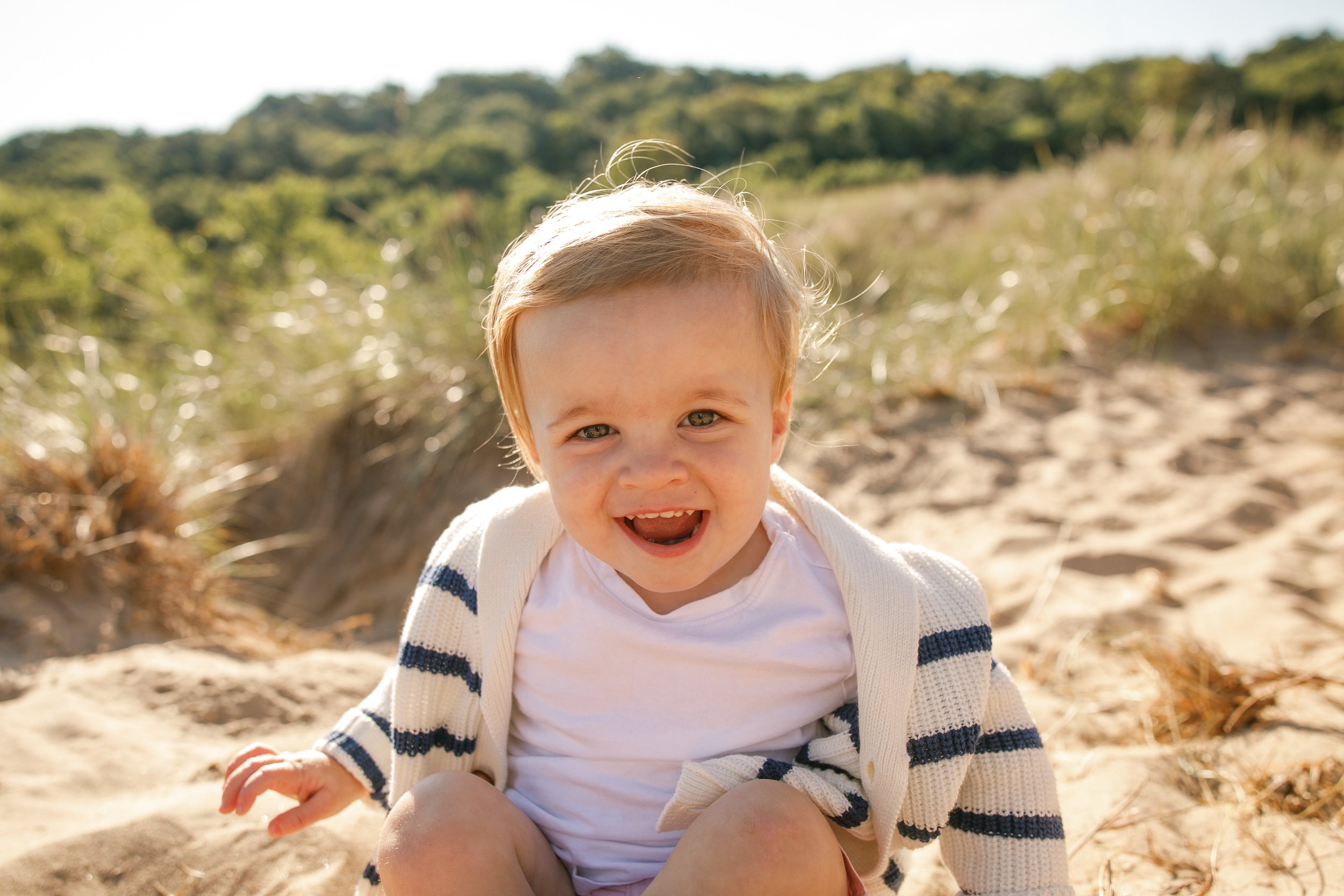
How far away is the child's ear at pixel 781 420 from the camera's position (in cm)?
152

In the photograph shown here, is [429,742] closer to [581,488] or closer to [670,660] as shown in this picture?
[670,660]

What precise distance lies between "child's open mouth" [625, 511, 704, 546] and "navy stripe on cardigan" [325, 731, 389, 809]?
2.17 feet

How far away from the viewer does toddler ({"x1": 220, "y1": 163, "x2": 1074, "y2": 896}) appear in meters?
1.28

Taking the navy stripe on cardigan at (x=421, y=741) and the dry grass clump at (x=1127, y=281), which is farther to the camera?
the dry grass clump at (x=1127, y=281)

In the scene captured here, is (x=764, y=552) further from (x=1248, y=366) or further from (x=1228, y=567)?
(x=1248, y=366)

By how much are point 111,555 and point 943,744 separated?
2.94m

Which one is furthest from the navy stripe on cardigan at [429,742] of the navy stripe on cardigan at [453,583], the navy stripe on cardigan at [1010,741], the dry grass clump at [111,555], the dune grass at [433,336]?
the dune grass at [433,336]

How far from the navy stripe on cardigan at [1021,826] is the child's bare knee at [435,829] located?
2.35ft

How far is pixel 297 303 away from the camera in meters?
5.35

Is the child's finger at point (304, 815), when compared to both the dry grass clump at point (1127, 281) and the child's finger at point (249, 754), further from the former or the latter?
the dry grass clump at point (1127, 281)

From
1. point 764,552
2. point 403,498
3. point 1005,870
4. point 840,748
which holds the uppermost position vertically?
point 764,552

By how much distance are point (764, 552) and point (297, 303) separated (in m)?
4.64

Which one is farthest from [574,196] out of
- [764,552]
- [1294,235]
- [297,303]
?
[1294,235]

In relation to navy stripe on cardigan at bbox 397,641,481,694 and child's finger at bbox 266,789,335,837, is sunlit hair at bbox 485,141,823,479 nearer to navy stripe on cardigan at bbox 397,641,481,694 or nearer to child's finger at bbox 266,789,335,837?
navy stripe on cardigan at bbox 397,641,481,694
